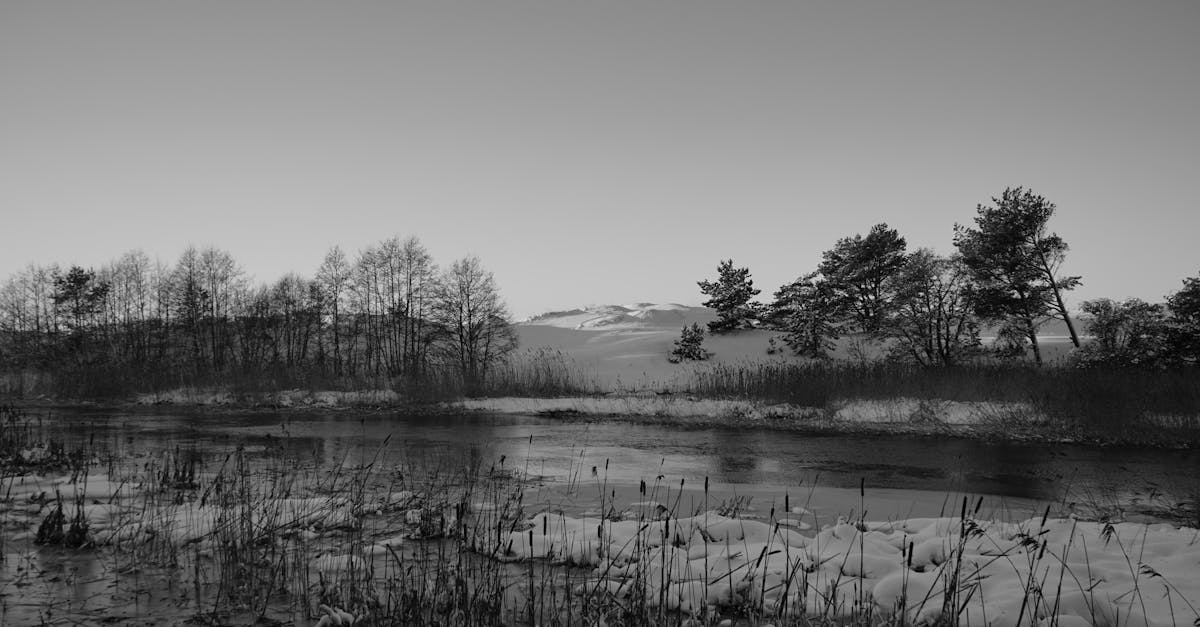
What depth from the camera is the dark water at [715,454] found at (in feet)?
34.9

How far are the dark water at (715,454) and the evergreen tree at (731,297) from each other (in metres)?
30.3

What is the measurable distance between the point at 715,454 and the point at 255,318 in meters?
48.8

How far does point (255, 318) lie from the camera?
51.8 meters

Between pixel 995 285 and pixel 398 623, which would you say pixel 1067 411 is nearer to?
pixel 995 285

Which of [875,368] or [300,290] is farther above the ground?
[300,290]

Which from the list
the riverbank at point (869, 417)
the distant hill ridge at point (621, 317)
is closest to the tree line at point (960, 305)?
the riverbank at point (869, 417)

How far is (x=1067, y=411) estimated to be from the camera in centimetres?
1838

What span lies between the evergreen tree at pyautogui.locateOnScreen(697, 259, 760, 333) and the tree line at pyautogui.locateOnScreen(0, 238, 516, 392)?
16468mm

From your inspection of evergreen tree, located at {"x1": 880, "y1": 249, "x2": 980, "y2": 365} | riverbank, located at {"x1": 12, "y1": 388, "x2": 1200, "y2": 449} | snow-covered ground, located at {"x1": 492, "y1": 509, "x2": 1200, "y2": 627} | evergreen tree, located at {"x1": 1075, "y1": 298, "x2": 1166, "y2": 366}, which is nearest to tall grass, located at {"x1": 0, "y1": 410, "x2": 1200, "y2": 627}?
snow-covered ground, located at {"x1": 492, "y1": 509, "x2": 1200, "y2": 627}

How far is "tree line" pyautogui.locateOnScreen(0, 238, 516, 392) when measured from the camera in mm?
44000

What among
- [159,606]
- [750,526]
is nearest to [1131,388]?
[750,526]

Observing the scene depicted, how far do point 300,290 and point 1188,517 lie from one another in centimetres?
6204

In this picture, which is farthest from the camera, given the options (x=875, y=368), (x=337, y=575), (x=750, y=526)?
(x=875, y=368)

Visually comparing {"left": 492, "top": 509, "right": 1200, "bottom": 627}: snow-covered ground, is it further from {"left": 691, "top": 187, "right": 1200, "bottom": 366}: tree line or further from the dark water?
{"left": 691, "top": 187, "right": 1200, "bottom": 366}: tree line
